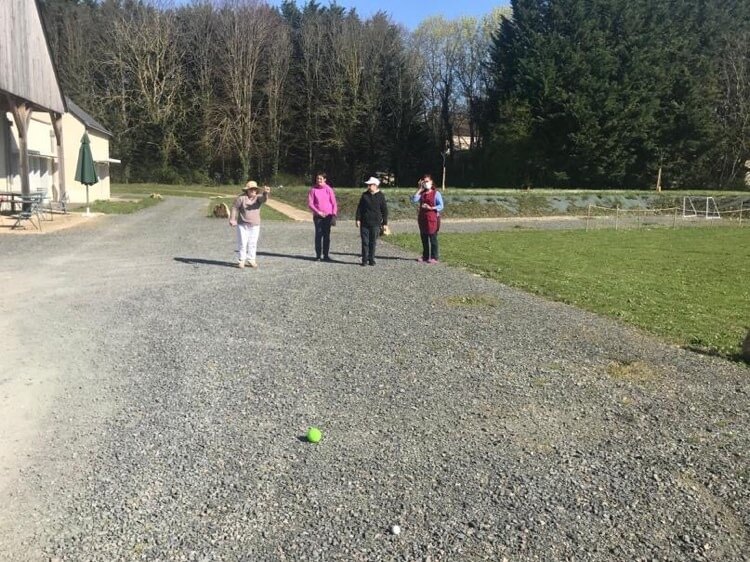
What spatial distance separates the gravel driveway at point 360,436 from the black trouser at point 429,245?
4749mm

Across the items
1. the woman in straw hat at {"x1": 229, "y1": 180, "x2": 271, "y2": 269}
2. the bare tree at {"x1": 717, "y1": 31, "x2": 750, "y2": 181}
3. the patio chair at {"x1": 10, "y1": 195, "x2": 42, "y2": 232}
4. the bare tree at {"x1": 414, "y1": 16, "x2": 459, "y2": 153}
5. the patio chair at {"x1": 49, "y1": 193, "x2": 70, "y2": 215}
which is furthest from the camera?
the bare tree at {"x1": 414, "y1": 16, "x2": 459, "y2": 153}

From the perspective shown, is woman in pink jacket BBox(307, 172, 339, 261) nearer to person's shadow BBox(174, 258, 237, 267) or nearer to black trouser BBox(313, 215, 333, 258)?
black trouser BBox(313, 215, 333, 258)

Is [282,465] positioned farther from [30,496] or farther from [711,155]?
[711,155]

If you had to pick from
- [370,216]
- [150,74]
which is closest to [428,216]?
[370,216]

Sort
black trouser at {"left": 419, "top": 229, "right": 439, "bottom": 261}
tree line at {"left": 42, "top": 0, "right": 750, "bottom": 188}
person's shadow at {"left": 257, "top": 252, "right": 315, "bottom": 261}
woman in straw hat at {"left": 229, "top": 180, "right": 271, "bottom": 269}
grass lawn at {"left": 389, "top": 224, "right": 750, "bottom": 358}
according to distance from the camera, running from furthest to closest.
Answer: tree line at {"left": 42, "top": 0, "right": 750, "bottom": 188}, person's shadow at {"left": 257, "top": 252, "right": 315, "bottom": 261}, black trouser at {"left": 419, "top": 229, "right": 439, "bottom": 261}, woman in straw hat at {"left": 229, "top": 180, "right": 271, "bottom": 269}, grass lawn at {"left": 389, "top": 224, "right": 750, "bottom": 358}

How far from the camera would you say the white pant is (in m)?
11.8

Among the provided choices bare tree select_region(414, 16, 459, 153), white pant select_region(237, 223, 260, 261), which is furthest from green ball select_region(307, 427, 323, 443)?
bare tree select_region(414, 16, 459, 153)

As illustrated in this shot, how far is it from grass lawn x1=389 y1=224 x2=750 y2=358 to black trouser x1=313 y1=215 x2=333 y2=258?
2553 mm

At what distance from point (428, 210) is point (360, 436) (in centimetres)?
893

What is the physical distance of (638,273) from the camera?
1271 cm

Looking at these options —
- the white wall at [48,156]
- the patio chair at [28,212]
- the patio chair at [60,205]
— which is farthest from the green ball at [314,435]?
the white wall at [48,156]

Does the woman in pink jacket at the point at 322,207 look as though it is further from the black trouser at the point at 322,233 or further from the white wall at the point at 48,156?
the white wall at the point at 48,156

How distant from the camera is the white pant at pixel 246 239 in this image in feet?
38.7

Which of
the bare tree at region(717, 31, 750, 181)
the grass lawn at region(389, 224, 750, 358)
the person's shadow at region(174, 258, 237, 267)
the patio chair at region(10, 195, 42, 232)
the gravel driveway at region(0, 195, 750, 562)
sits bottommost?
the gravel driveway at region(0, 195, 750, 562)
